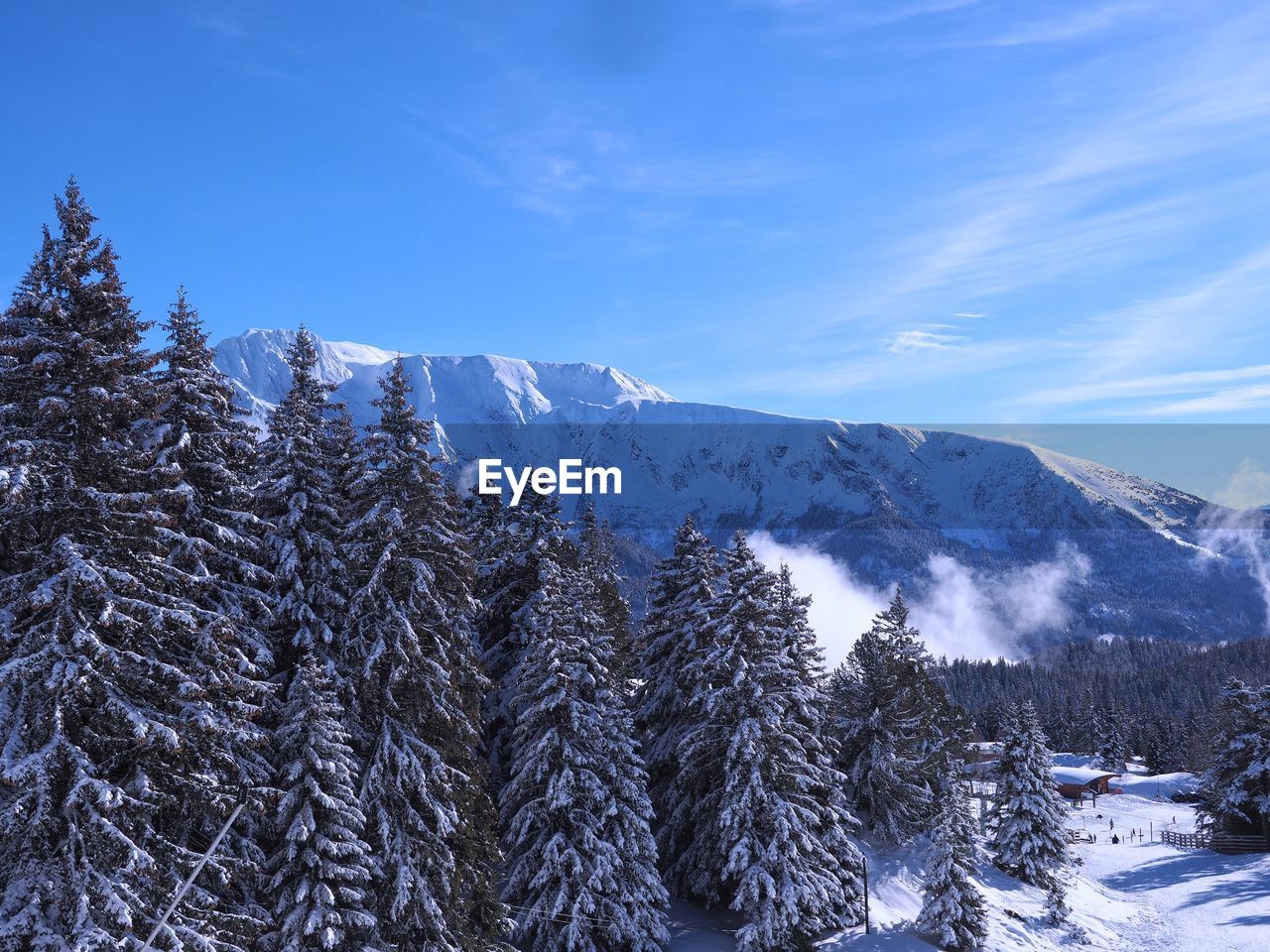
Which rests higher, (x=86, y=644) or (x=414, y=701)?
(x=86, y=644)

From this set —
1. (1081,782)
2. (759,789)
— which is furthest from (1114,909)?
(1081,782)

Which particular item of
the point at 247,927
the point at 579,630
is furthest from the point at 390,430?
the point at 247,927

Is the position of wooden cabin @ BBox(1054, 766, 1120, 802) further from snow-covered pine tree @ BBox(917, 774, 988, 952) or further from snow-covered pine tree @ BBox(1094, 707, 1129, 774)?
snow-covered pine tree @ BBox(917, 774, 988, 952)

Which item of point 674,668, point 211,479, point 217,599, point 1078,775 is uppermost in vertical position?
point 211,479

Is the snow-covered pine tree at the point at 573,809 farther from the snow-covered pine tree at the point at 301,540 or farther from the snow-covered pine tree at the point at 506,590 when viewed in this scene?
the snow-covered pine tree at the point at 301,540

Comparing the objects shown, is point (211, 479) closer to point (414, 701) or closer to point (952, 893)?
point (414, 701)

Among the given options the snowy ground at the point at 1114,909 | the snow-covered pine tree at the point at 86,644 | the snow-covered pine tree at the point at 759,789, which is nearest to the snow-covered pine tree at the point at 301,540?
the snow-covered pine tree at the point at 86,644
